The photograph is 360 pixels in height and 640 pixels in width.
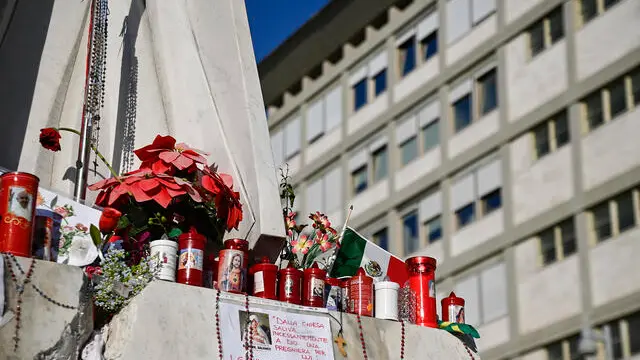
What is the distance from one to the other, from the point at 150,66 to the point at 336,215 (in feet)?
99.2

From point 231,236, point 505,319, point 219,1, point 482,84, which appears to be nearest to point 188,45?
point 219,1

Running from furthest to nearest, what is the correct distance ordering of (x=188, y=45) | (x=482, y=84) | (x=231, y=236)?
(x=482, y=84), (x=188, y=45), (x=231, y=236)

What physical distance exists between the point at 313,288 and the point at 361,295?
1.40 ft

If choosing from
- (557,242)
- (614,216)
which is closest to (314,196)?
(557,242)

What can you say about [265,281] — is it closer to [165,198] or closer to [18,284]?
[165,198]

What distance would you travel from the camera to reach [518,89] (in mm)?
34844

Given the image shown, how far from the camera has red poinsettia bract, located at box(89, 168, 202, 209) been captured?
8.37 metres

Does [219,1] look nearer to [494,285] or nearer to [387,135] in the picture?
[494,285]

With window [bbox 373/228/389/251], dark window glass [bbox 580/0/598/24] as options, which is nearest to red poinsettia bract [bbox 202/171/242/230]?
dark window glass [bbox 580/0/598/24]

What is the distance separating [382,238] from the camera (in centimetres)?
3853

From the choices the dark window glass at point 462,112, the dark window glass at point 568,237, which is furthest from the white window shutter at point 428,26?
the dark window glass at point 568,237

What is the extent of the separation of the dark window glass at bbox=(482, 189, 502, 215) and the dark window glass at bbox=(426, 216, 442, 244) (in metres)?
1.72

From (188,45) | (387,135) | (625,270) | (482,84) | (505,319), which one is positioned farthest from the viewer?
(387,135)

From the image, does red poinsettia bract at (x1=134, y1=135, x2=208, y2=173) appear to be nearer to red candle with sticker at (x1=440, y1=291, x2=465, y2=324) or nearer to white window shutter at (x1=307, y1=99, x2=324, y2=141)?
red candle with sticker at (x1=440, y1=291, x2=465, y2=324)
